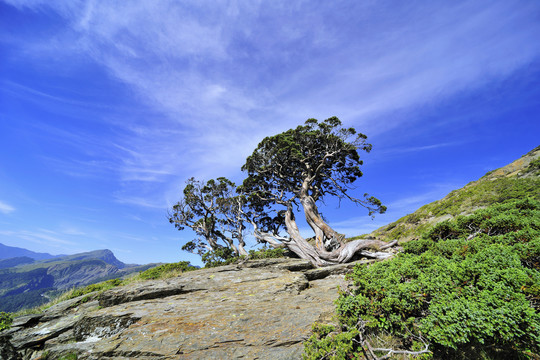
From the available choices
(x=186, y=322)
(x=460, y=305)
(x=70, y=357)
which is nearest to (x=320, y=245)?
(x=186, y=322)

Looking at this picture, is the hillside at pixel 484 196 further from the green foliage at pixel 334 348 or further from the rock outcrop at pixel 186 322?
the green foliage at pixel 334 348

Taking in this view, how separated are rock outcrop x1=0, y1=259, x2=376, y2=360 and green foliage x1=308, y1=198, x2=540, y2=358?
1.52m

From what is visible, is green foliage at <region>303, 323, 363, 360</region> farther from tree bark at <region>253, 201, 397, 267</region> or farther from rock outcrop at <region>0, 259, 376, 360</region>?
tree bark at <region>253, 201, 397, 267</region>

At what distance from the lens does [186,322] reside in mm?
6543

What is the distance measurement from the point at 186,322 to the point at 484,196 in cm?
2760

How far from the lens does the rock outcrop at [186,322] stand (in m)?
5.27

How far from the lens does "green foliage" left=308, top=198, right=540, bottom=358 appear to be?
10.6ft

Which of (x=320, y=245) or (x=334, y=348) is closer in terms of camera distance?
(x=334, y=348)

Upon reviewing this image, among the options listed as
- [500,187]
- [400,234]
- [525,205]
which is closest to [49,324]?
[525,205]

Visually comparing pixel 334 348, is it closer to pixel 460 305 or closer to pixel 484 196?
pixel 460 305

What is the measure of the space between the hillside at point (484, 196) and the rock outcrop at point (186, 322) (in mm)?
14368

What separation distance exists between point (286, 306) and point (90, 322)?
22.0ft

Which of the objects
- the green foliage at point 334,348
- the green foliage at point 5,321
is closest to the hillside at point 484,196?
the green foliage at point 334,348

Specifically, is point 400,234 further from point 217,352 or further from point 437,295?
point 217,352
